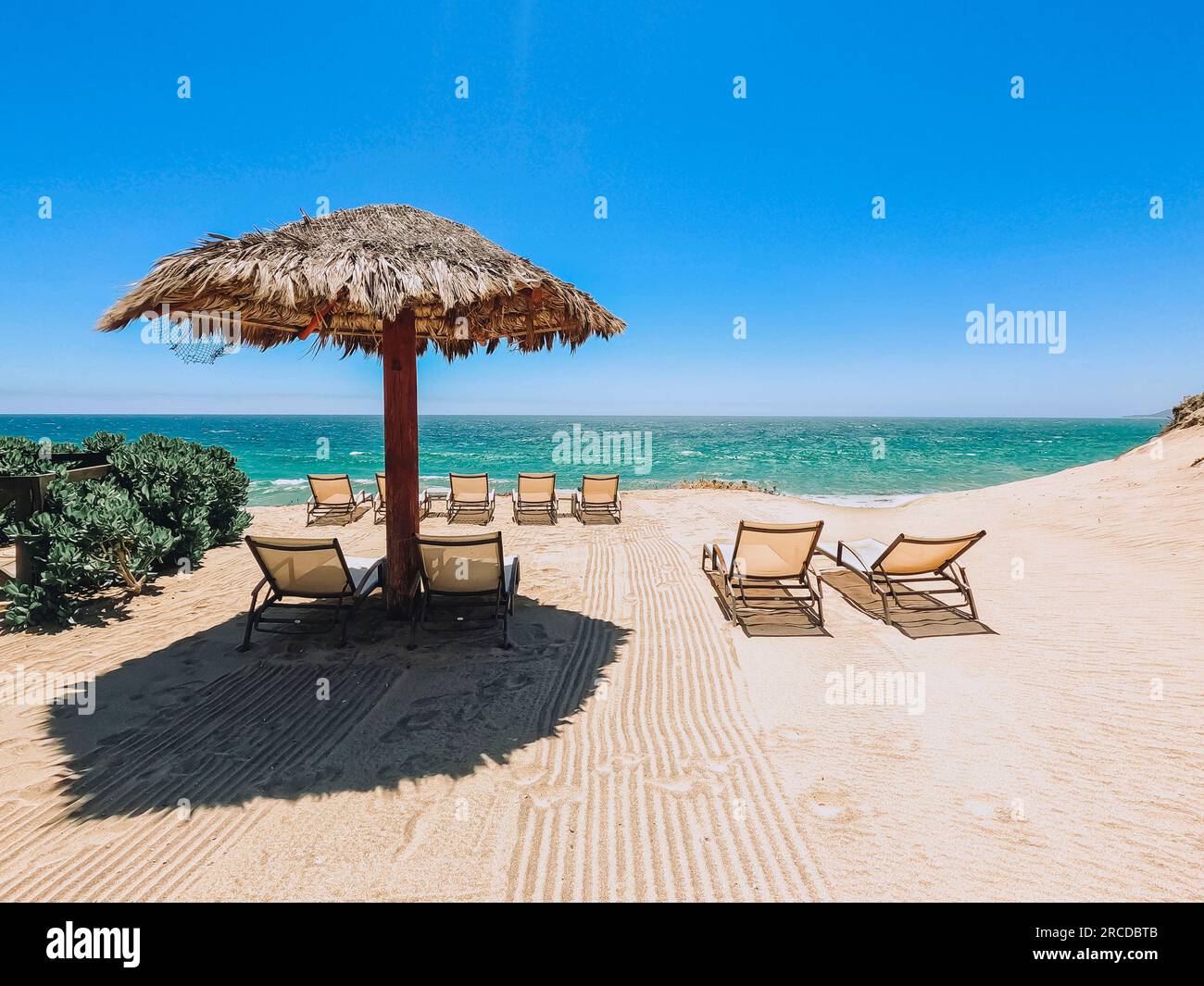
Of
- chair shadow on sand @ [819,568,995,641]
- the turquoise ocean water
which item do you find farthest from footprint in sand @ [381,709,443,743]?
the turquoise ocean water

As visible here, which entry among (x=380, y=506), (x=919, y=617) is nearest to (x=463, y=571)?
(x=919, y=617)

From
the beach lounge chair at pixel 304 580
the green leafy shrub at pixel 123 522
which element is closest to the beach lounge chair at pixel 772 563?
the beach lounge chair at pixel 304 580

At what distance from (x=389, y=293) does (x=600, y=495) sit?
737 cm

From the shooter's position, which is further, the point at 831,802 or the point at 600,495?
the point at 600,495

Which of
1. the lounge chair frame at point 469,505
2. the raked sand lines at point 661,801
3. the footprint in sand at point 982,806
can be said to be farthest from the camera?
the lounge chair frame at point 469,505

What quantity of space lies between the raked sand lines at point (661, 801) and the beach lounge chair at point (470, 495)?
706cm

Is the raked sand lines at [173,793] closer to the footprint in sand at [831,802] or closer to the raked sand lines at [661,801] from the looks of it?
the raked sand lines at [661,801]

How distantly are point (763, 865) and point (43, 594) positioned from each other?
6319 mm

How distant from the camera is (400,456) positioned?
16.3ft

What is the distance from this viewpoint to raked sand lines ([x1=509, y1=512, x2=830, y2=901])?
2.22 metres

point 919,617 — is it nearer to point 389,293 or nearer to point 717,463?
point 389,293

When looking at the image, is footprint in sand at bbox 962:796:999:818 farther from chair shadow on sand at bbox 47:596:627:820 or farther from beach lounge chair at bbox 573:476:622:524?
beach lounge chair at bbox 573:476:622:524

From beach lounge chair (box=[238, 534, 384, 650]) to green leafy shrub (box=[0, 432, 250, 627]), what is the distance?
185cm

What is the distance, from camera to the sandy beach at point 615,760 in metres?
2.25
